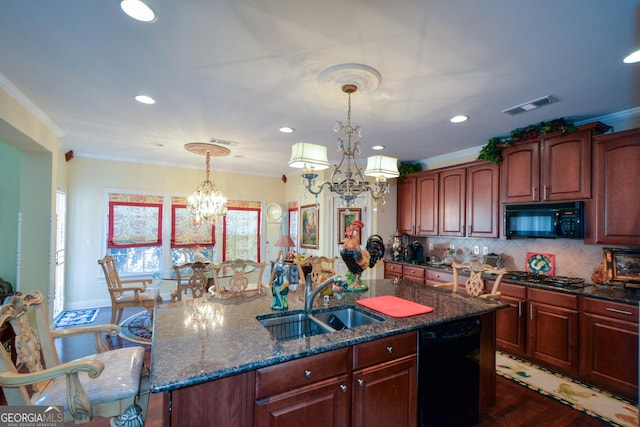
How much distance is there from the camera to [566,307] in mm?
2729

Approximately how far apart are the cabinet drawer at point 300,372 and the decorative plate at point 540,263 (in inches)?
128

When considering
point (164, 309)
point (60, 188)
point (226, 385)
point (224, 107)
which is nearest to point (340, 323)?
point (226, 385)

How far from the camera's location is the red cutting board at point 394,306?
74.6 inches

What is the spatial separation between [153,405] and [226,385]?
1747 millimetres

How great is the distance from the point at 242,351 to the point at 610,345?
3.22 meters

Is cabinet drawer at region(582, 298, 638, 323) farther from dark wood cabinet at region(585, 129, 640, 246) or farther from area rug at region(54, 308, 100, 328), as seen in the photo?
area rug at region(54, 308, 100, 328)

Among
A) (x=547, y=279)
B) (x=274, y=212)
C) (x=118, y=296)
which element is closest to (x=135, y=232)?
(x=118, y=296)

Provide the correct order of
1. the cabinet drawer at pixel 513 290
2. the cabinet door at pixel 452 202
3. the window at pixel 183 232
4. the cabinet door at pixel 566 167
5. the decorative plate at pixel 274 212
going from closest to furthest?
the cabinet door at pixel 566 167
the cabinet drawer at pixel 513 290
the cabinet door at pixel 452 202
the window at pixel 183 232
the decorative plate at pixel 274 212

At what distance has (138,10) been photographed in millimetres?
1470

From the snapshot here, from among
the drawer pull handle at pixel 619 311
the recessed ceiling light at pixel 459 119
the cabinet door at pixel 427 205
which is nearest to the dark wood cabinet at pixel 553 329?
the drawer pull handle at pixel 619 311

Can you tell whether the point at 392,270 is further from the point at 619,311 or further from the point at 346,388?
the point at 346,388

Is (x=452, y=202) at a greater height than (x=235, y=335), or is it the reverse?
(x=452, y=202)

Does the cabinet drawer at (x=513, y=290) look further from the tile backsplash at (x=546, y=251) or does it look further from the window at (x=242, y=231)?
the window at (x=242, y=231)

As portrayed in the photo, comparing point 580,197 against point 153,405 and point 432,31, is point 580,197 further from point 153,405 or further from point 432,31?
point 153,405
